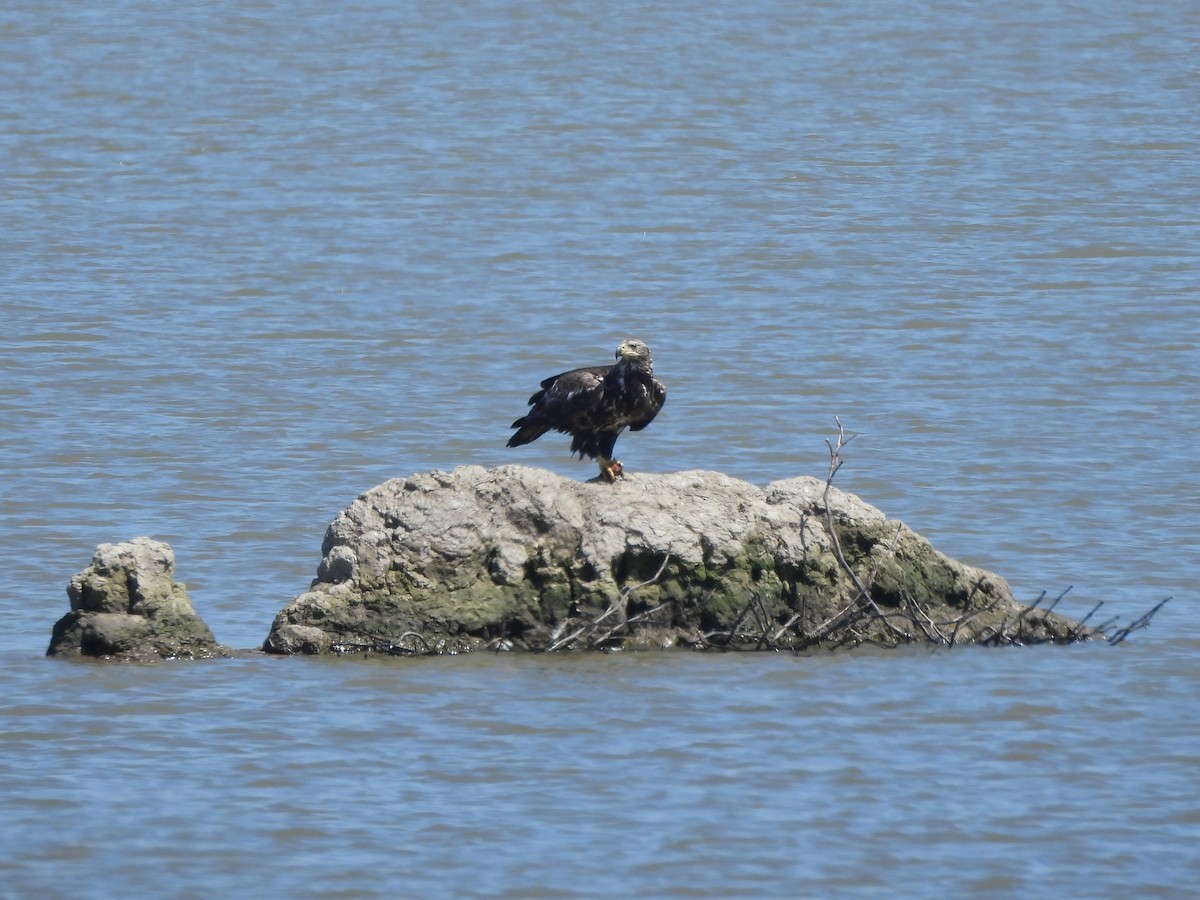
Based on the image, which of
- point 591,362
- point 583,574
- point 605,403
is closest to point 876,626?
point 583,574

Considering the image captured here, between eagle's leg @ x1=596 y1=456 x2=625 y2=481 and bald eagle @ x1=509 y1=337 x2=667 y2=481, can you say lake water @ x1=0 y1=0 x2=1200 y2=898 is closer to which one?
eagle's leg @ x1=596 y1=456 x2=625 y2=481

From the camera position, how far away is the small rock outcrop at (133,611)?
10352 mm

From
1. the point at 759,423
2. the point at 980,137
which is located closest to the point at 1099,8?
the point at 980,137

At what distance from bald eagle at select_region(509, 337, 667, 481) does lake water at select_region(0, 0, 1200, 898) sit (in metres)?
1.14

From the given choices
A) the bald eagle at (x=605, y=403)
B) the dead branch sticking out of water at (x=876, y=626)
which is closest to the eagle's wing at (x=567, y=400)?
the bald eagle at (x=605, y=403)

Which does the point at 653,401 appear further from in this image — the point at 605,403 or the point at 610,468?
the point at 610,468

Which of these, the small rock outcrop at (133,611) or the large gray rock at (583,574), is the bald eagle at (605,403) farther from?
the small rock outcrop at (133,611)

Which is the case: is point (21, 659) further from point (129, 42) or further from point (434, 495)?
point (129, 42)

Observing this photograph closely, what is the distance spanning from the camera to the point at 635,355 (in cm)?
1062

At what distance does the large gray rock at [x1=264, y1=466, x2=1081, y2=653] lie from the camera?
34.4 ft

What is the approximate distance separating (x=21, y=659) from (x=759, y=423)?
342 inches

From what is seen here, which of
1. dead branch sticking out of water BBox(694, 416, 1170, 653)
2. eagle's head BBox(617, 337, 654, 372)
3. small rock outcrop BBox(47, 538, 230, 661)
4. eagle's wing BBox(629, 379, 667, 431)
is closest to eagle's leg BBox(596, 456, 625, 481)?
eagle's wing BBox(629, 379, 667, 431)

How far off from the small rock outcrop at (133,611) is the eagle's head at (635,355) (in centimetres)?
236

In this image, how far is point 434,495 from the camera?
10.7 meters
